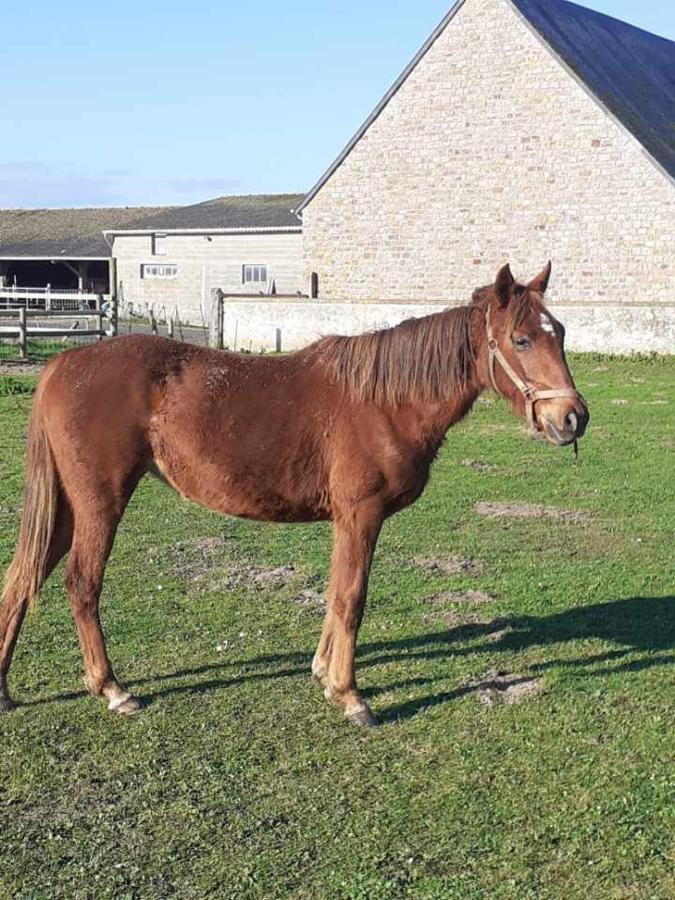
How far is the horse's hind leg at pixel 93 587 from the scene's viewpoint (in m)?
5.23

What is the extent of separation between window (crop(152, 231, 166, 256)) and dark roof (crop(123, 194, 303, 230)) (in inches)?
19.6

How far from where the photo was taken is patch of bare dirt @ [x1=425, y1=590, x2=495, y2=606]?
711 centimetres

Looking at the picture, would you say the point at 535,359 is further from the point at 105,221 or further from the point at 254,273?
the point at 105,221

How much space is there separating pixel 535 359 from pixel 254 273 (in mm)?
39309

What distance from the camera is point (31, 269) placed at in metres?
54.8

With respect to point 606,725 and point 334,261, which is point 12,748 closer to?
point 606,725

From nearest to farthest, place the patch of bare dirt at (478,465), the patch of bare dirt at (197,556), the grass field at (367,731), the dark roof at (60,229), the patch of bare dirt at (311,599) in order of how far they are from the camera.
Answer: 1. the grass field at (367,731)
2. the patch of bare dirt at (311,599)
3. the patch of bare dirt at (197,556)
4. the patch of bare dirt at (478,465)
5. the dark roof at (60,229)

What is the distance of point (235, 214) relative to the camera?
152 feet

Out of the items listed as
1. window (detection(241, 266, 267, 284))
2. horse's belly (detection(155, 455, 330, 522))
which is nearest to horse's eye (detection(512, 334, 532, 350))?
horse's belly (detection(155, 455, 330, 522))

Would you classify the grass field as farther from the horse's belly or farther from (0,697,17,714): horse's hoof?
the horse's belly

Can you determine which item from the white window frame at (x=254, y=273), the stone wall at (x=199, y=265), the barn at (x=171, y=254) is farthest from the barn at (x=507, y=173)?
the white window frame at (x=254, y=273)

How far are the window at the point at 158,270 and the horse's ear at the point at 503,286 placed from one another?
4243 cm

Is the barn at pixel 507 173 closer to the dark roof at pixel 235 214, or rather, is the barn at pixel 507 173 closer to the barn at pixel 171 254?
the barn at pixel 171 254

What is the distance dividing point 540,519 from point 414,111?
2214cm
